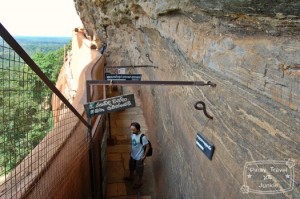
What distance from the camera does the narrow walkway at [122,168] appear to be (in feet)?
21.3

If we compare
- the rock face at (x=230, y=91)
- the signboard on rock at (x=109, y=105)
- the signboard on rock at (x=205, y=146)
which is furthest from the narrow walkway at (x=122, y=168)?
the signboard on rock at (x=205, y=146)

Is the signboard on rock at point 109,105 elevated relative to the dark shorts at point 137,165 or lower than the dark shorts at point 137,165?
elevated

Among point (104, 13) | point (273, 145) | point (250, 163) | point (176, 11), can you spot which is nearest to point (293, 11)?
point (273, 145)

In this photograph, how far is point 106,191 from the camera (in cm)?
645

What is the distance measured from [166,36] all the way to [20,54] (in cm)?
333

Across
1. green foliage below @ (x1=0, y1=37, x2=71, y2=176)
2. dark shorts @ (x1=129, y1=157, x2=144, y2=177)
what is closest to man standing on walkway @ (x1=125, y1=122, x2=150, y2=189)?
dark shorts @ (x1=129, y1=157, x2=144, y2=177)

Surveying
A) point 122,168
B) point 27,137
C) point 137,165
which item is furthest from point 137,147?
point 27,137

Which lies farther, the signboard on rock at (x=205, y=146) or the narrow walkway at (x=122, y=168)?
the narrow walkway at (x=122, y=168)

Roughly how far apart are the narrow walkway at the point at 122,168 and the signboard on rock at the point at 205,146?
2.90m

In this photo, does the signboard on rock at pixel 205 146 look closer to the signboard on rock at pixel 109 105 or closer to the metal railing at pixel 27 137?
the signboard on rock at pixel 109 105

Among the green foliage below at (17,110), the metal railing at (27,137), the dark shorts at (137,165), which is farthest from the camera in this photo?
the dark shorts at (137,165)

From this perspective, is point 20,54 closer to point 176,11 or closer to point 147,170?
point 176,11

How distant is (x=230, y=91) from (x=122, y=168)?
453 cm

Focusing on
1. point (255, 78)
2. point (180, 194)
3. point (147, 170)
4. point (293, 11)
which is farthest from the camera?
point (147, 170)
